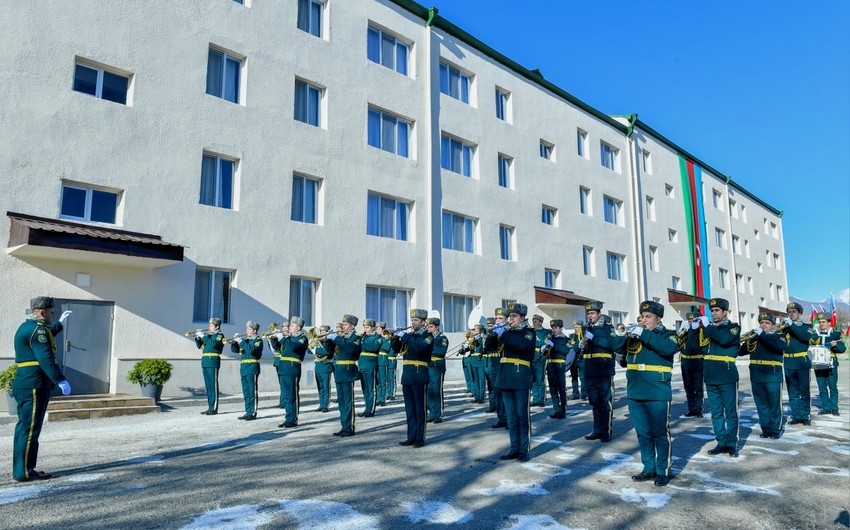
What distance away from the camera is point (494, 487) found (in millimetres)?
6148

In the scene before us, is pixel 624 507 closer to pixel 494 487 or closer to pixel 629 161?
pixel 494 487

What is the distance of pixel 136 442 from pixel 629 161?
3091cm

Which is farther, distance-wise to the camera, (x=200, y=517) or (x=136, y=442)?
(x=136, y=442)

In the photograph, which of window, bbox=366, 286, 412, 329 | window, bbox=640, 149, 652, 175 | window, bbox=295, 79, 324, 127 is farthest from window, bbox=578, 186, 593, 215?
window, bbox=295, 79, 324, 127

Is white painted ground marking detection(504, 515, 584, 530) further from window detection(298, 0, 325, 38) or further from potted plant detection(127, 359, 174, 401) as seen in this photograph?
window detection(298, 0, 325, 38)

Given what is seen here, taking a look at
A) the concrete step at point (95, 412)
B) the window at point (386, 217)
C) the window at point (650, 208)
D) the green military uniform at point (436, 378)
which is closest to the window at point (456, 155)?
the window at point (386, 217)

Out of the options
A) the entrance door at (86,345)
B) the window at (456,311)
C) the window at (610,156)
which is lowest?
the entrance door at (86,345)

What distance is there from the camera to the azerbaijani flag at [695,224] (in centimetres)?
3822

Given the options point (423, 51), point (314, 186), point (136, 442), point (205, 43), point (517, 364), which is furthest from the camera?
point (423, 51)

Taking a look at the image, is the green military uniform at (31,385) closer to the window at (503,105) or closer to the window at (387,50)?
the window at (387,50)

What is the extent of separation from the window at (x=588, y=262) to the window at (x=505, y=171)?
251 inches

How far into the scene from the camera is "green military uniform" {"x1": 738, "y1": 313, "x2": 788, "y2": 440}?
9.07 metres

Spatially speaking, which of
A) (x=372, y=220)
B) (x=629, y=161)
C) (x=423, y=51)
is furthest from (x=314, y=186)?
(x=629, y=161)

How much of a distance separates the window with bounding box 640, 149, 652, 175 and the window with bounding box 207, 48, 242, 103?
2624 cm
